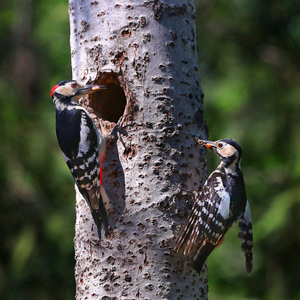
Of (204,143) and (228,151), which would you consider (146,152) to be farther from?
(228,151)

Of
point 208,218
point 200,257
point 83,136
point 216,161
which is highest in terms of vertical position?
point 83,136

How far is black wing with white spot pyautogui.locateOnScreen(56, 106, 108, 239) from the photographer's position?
2457 mm

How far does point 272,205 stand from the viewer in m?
5.45

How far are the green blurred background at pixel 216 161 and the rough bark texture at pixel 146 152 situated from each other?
312cm

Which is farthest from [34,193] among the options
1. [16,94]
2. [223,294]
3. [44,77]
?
[223,294]

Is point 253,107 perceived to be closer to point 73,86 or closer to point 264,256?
point 264,256

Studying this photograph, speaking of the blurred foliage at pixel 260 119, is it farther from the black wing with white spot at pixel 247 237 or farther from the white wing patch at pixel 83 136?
the white wing patch at pixel 83 136

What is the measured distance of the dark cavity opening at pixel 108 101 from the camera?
2855 mm

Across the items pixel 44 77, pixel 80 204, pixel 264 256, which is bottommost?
pixel 264 256

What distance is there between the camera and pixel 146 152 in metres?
2.47

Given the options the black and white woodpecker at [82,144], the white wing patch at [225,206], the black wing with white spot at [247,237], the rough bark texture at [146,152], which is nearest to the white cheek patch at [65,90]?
the black and white woodpecker at [82,144]

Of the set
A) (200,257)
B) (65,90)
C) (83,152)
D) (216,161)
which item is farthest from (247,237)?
(216,161)

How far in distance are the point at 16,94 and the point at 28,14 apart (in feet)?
5.09

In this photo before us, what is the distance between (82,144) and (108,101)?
0.39 m
